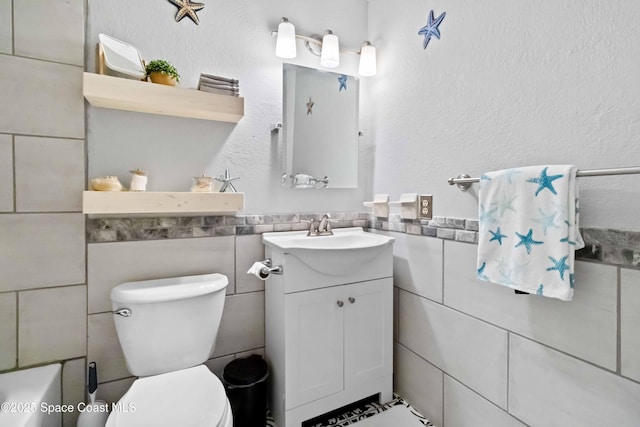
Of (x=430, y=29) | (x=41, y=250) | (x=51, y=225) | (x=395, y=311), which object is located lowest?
(x=395, y=311)

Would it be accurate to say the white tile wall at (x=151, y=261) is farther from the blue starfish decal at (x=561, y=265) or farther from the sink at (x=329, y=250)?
the blue starfish decal at (x=561, y=265)

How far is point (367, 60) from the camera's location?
1.83 metres

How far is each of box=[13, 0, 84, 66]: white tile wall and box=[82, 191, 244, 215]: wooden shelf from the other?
2.04ft

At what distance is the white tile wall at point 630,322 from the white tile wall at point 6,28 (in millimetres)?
2327

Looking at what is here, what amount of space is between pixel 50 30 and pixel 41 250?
935 millimetres

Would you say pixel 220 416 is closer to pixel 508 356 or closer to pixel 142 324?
pixel 142 324

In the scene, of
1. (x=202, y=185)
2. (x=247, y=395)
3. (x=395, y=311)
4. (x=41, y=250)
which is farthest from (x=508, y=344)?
(x=41, y=250)

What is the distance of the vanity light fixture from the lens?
165cm

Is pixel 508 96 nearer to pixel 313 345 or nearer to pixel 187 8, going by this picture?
pixel 313 345

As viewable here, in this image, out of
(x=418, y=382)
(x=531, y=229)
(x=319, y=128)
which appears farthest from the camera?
(x=319, y=128)

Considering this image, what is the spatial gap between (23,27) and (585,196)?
2.21 meters

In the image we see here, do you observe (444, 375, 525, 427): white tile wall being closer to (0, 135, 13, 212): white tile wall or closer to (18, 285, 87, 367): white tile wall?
(18, 285, 87, 367): white tile wall

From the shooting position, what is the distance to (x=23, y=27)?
49.1 inches

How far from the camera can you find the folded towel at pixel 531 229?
35.0 inches
